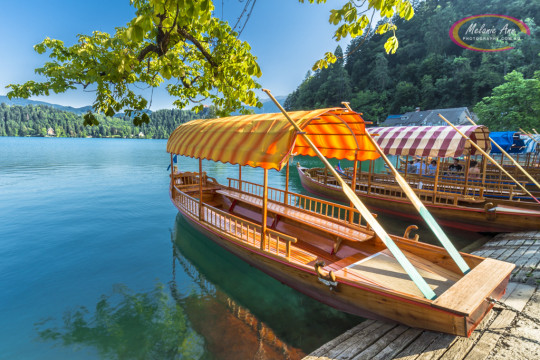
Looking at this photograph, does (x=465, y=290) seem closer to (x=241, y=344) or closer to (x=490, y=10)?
(x=241, y=344)

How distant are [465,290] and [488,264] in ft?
3.53

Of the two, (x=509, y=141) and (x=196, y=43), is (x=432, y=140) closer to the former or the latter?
(x=196, y=43)

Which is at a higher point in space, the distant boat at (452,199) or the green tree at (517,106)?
the green tree at (517,106)

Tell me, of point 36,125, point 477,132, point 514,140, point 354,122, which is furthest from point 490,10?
point 36,125

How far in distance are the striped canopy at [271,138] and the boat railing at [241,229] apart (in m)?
1.78

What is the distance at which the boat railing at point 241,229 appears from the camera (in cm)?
617

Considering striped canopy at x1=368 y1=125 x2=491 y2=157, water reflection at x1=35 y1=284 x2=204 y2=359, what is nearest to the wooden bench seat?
water reflection at x1=35 y1=284 x2=204 y2=359

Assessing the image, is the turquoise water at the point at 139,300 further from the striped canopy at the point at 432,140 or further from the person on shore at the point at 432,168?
the person on shore at the point at 432,168

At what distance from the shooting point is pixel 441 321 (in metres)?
3.70

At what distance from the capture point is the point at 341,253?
21.8ft

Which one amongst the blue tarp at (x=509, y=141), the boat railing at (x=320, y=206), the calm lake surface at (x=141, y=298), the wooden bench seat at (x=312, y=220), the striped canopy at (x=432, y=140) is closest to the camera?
the calm lake surface at (x=141, y=298)

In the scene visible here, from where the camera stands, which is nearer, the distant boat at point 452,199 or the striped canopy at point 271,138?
the striped canopy at point 271,138

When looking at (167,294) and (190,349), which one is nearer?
(190,349)

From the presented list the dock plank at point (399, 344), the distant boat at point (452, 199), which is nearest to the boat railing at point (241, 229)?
the dock plank at point (399, 344)
